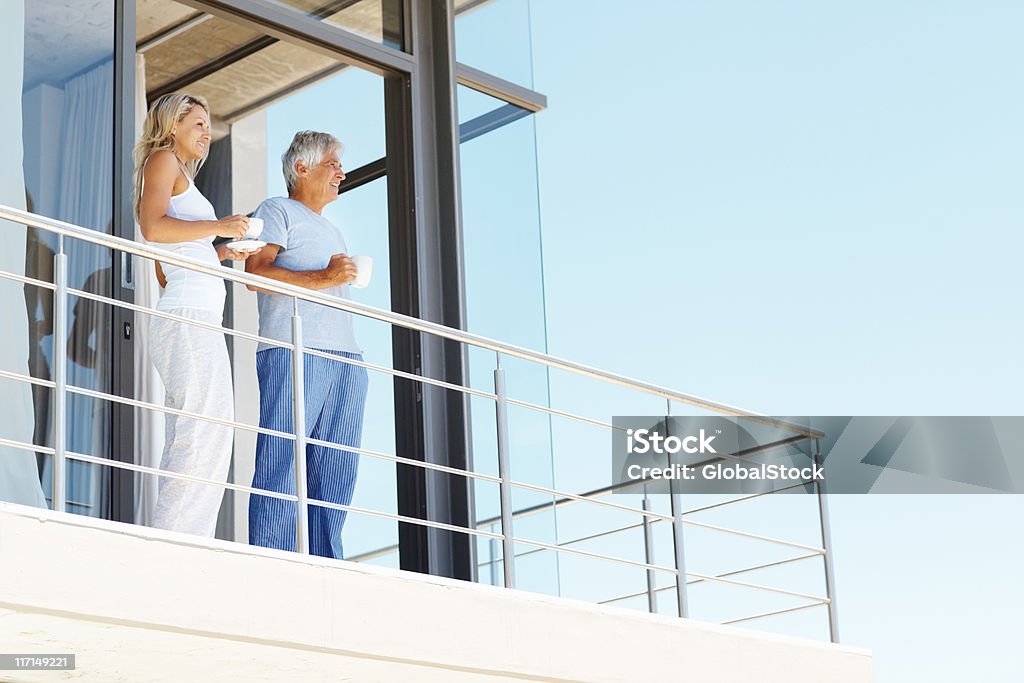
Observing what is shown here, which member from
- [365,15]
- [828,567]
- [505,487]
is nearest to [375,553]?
[505,487]

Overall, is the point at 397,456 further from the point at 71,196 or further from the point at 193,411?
the point at 71,196

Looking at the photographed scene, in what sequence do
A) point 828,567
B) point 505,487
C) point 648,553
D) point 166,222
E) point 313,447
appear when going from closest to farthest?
point 505,487, point 166,222, point 313,447, point 828,567, point 648,553

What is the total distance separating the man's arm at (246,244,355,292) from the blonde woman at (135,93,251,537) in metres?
0.20

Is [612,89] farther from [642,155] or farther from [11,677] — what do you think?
[11,677]

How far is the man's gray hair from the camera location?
3.76m

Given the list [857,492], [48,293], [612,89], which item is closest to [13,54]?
[48,293]

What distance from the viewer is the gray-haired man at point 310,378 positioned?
3.42 metres

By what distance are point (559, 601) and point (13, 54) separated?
164 centimetres

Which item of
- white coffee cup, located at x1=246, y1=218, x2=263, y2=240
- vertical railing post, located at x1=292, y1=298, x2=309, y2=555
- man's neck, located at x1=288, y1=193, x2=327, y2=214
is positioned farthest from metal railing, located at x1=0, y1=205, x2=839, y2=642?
man's neck, located at x1=288, y1=193, x2=327, y2=214

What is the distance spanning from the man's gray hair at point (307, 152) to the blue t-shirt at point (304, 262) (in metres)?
0.11

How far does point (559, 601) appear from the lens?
10.3 ft

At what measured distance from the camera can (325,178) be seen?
3760 mm

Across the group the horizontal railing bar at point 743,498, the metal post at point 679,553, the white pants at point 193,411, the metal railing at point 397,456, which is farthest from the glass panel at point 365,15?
the horizontal railing bar at point 743,498

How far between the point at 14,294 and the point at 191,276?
1.15 ft
